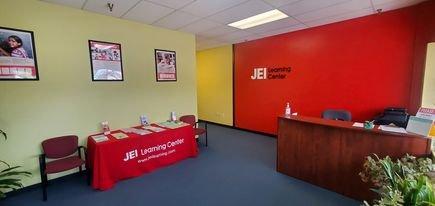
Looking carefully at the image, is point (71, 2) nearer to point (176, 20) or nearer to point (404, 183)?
point (176, 20)

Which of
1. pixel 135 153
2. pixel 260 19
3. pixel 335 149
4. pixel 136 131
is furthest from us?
pixel 260 19

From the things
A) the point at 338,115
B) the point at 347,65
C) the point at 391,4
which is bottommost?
the point at 338,115

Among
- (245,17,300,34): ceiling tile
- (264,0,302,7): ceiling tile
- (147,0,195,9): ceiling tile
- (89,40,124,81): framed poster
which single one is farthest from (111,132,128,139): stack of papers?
(245,17,300,34): ceiling tile

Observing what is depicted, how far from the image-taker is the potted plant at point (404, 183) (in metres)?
1.14

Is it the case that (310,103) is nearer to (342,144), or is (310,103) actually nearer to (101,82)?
(342,144)

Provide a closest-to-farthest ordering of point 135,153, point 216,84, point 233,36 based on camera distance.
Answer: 1. point 135,153
2. point 233,36
3. point 216,84

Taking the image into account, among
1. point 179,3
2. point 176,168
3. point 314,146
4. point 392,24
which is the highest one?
point 179,3

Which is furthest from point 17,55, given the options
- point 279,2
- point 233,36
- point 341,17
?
point 341,17

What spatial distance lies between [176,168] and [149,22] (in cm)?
274

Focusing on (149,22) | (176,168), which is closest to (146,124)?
(176,168)

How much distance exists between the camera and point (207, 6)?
2.93 m

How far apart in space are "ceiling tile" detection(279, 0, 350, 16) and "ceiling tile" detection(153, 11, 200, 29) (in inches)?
60.0

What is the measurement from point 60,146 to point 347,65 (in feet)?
16.6

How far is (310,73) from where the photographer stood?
4.27m
